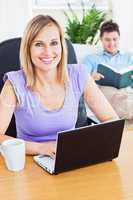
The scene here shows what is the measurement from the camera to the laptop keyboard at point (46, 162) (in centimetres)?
125


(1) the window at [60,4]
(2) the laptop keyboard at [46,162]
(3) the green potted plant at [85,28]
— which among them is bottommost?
(2) the laptop keyboard at [46,162]

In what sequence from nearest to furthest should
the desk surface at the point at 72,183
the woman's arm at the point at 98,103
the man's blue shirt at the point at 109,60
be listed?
the desk surface at the point at 72,183, the woman's arm at the point at 98,103, the man's blue shirt at the point at 109,60

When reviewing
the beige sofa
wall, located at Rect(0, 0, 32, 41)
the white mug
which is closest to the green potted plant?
wall, located at Rect(0, 0, 32, 41)

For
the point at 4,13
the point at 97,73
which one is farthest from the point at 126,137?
the point at 4,13

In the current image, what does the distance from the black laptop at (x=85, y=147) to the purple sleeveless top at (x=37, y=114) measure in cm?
26

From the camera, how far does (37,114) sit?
1.57m

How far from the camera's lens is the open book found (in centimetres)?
297

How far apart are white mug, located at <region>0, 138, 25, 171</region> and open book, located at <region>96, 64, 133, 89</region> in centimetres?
182

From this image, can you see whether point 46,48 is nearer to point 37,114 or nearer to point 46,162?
point 37,114

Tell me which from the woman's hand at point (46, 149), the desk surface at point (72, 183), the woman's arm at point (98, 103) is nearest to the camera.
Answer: the desk surface at point (72, 183)

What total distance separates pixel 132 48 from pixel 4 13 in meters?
1.35

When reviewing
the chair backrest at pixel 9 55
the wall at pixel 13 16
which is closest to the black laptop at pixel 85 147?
the chair backrest at pixel 9 55

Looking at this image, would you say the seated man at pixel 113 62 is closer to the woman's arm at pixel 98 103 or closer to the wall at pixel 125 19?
the wall at pixel 125 19

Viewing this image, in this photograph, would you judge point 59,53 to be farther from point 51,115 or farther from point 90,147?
point 90,147
